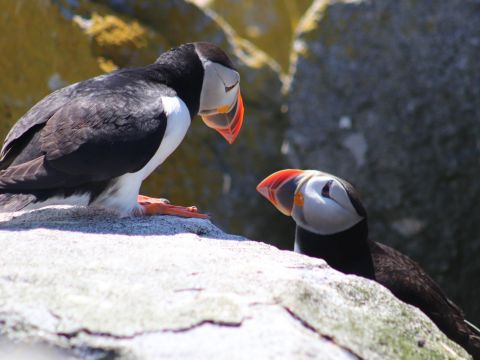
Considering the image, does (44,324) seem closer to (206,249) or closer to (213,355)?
(213,355)

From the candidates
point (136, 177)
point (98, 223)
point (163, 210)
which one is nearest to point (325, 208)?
point (163, 210)

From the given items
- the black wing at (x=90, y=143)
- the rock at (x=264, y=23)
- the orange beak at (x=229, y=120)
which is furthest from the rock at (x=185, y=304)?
the rock at (x=264, y=23)

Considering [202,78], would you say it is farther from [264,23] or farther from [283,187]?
[264,23]

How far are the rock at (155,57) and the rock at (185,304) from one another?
2.59 metres

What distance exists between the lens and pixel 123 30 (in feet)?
21.4

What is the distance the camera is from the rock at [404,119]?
6.32 metres

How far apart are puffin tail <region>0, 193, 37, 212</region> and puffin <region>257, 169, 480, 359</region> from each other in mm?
1242

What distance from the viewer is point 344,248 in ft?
14.8

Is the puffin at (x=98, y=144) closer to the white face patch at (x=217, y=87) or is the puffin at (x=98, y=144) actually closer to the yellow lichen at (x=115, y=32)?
the white face patch at (x=217, y=87)

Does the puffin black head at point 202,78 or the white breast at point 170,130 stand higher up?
the puffin black head at point 202,78

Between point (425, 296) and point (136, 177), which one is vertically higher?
point (425, 296)

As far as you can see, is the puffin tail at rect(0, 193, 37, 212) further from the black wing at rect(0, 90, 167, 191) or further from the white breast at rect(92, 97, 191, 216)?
the white breast at rect(92, 97, 191, 216)

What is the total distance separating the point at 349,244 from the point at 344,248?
3 cm

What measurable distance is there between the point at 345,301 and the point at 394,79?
360cm
